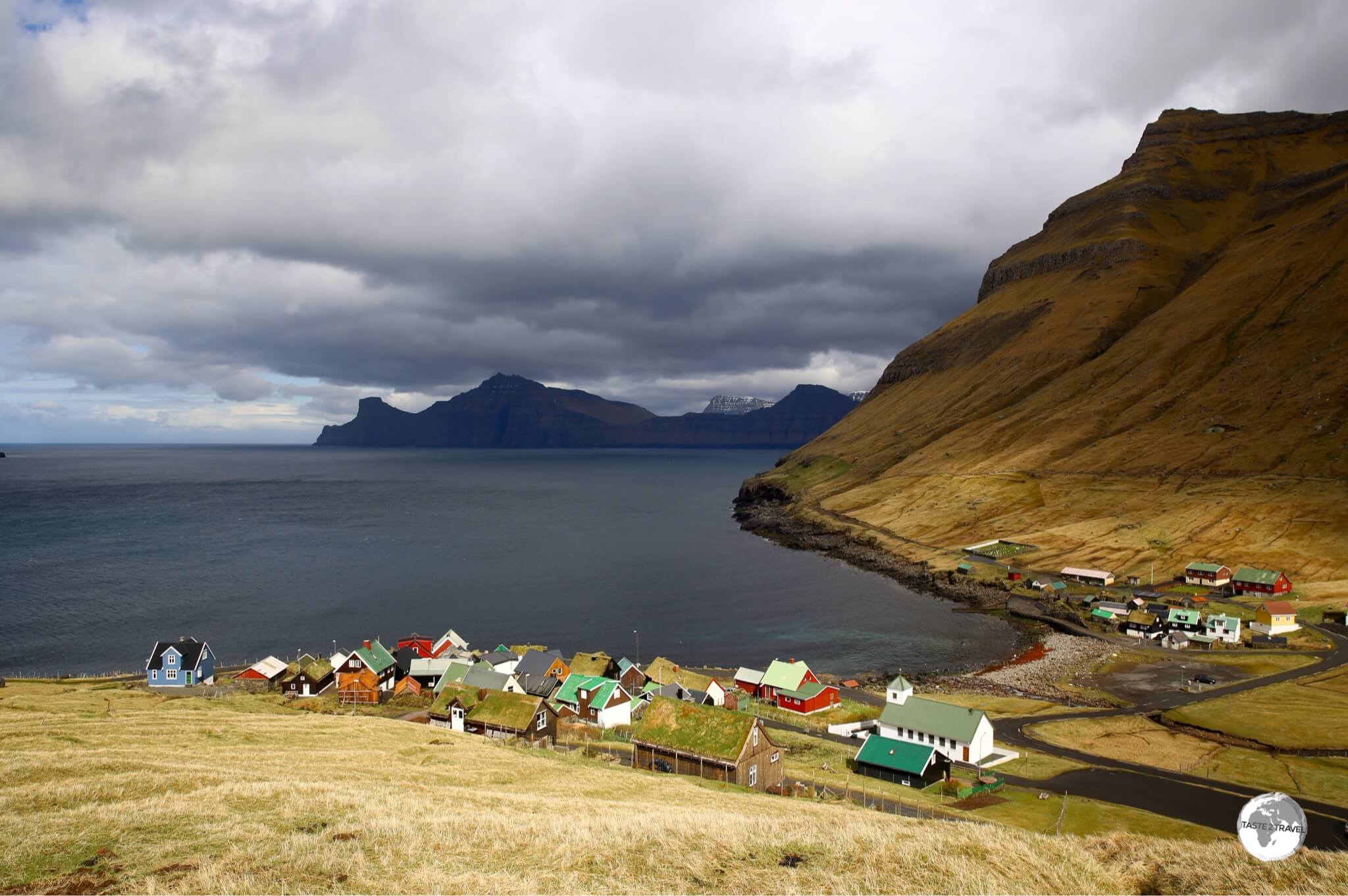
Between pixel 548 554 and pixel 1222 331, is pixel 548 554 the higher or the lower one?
the lower one

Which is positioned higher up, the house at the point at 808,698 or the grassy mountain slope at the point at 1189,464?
the grassy mountain slope at the point at 1189,464

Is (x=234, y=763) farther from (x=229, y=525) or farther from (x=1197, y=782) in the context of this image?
(x=229, y=525)

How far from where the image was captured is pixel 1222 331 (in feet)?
623

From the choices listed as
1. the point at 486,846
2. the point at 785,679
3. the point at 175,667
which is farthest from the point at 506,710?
the point at 486,846

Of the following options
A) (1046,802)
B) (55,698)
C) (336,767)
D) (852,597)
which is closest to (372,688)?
(55,698)

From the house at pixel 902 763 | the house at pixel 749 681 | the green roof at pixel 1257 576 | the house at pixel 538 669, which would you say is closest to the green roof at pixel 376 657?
the house at pixel 538 669

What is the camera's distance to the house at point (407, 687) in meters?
71.9

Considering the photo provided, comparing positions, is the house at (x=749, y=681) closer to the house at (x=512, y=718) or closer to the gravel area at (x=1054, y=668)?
the house at (x=512, y=718)

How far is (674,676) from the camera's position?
71000 millimetres

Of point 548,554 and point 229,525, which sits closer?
point 548,554

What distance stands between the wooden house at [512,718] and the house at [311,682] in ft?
65.0

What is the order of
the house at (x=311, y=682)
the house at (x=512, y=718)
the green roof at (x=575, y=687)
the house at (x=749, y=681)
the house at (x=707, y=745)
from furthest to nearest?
the house at (x=749, y=681), the house at (x=311, y=682), the green roof at (x=575, y=687), the house at (x=512, y=718), the house at (x=707, y=745)

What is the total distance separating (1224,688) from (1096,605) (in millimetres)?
31533

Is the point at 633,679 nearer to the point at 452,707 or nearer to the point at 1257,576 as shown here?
the point at 452,707
